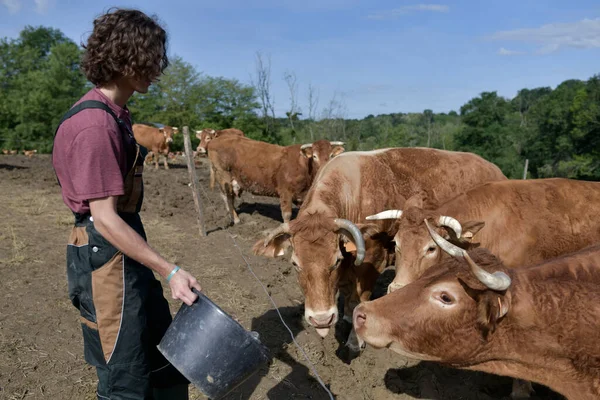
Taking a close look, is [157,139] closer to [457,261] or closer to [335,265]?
[335,265]

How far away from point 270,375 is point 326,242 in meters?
1.40

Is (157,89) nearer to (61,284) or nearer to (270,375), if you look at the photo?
(61,284)

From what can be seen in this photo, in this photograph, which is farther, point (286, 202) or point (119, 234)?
point (286, 202)

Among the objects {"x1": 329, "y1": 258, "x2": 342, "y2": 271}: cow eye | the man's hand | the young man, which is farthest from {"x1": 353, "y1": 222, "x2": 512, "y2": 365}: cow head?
{"x1": 329, "y1": 258, "x2": 342, "y2": 271}: cow eye

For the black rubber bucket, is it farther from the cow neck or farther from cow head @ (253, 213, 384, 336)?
cow head @ (253, 213, 384, 336)

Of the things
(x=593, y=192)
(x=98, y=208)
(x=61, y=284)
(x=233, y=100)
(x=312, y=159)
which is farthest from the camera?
(x=233, y=100)

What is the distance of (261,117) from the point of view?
115 ft

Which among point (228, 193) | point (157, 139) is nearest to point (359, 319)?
point (228, 193)

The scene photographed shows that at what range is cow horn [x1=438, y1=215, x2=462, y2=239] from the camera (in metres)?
4.04

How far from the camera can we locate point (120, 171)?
6.77 feet

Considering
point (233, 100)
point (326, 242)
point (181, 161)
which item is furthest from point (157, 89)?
point (326, 242)

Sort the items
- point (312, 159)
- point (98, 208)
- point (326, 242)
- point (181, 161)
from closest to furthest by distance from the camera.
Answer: point (98, 208) → point (326, 242) → point (312, 159) → point (181, 161)

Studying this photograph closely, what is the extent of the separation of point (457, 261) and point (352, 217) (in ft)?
8.50

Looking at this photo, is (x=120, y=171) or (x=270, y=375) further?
(x=270, y=375)
